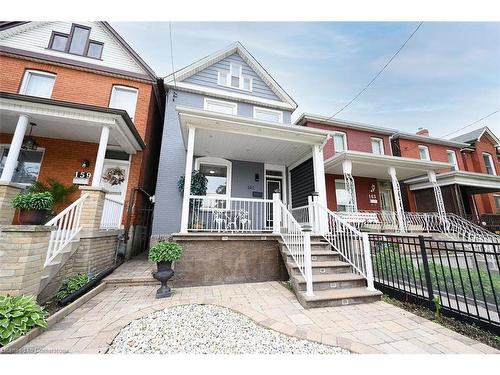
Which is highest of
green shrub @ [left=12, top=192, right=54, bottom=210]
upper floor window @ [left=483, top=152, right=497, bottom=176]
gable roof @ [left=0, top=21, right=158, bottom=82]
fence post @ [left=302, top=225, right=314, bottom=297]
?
gable roof @ [left=0, top=21, right=158, bottom=82]

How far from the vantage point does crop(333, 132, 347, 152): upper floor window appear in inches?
417

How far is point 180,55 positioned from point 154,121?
297 centimetres

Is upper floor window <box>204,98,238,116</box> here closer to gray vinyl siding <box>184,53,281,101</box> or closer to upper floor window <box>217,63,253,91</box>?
gray vinyl siding <box>184,53,281,101</box>

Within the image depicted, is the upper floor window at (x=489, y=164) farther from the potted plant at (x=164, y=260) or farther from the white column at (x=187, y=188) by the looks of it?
the potted plant at (x=164, y=260)

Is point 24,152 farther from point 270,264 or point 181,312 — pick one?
point 270,264

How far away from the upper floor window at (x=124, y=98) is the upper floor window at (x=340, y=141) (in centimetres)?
962

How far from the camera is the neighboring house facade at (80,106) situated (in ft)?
18.5

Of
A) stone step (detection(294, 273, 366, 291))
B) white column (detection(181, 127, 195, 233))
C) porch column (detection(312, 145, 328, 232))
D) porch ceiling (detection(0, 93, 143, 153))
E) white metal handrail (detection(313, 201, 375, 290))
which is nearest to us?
stone step (detection(294, 273, 366, 291))

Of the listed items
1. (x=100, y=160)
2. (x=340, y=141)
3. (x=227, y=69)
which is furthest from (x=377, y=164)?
(x=100, y=160)

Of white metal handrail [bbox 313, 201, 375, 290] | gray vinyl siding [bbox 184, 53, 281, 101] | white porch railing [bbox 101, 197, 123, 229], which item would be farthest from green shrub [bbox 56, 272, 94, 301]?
gray vinyl siding [bbox 184, 53, 281, 101]

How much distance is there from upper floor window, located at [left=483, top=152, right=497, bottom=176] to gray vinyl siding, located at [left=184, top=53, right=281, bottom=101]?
53.2 ft

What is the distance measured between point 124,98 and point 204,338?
844 cm
